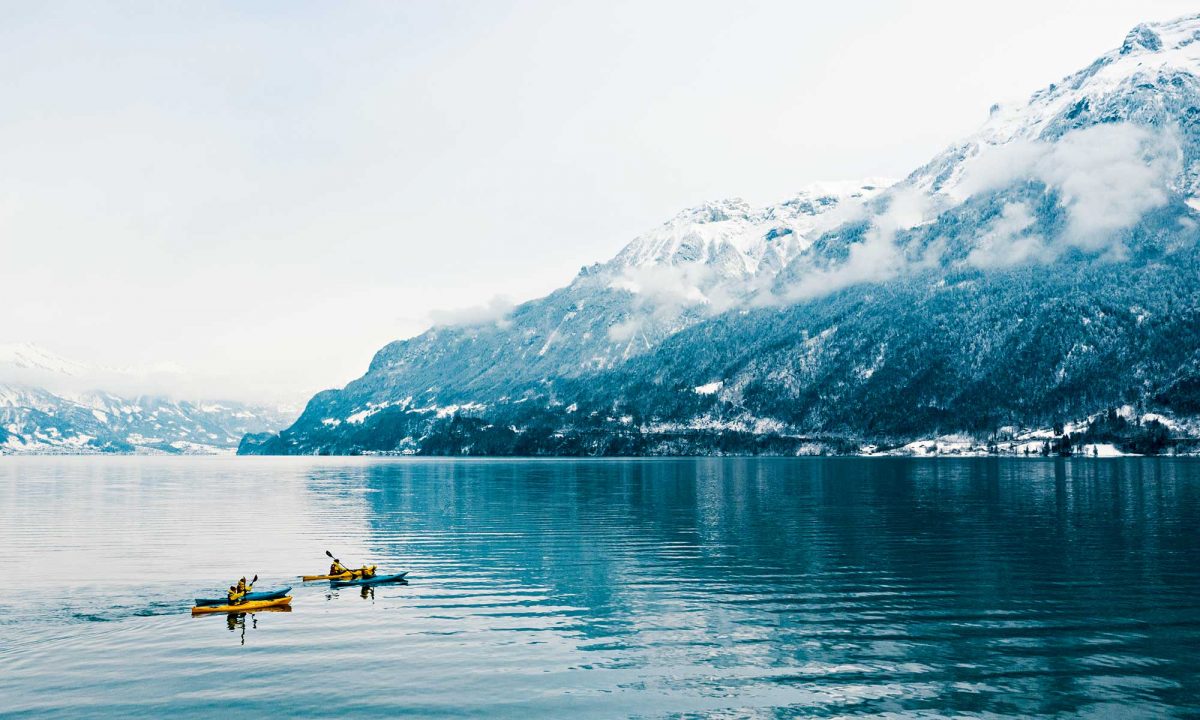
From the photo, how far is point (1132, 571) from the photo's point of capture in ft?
254

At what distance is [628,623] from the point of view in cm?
6031

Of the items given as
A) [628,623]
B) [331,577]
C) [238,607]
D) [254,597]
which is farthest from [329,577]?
[628,623]

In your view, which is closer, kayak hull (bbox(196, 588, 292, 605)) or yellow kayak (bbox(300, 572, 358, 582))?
kayak hull (bbox(196, 588, 292, 605))

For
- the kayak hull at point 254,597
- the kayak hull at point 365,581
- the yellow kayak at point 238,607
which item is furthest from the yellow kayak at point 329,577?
the yellow kayak at point 238,607

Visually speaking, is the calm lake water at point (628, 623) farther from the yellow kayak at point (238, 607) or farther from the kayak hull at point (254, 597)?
the kayak hull at point (254, 597)

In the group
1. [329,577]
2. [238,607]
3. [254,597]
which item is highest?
[254,597]

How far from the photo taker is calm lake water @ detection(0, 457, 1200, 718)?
1737 inches

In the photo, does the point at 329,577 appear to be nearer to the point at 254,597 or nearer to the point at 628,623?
the point at 254,597

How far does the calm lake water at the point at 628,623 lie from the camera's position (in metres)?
44.1

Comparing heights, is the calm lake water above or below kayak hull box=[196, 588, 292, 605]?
below

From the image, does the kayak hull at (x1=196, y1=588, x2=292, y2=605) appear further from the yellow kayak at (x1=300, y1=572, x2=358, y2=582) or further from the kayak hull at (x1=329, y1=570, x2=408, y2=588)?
the yellow kayak at (x1=300, y1=572, x2=358, y2=582)

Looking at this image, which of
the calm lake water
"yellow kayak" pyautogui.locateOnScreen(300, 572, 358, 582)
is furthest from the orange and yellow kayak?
the calm lake water

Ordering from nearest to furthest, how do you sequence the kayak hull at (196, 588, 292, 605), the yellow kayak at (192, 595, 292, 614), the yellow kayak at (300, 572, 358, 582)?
1. the yellow kayak at (192, 595, 292, 614)
2. the kayak hull at (196, 588, 292, 605)
3. the yellow kayak at (300, 572, 358, 582)

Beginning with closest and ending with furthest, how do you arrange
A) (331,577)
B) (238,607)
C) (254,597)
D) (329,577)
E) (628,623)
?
(628,623)
(238,607)
(254,597)
(331,577)
(329,577)
